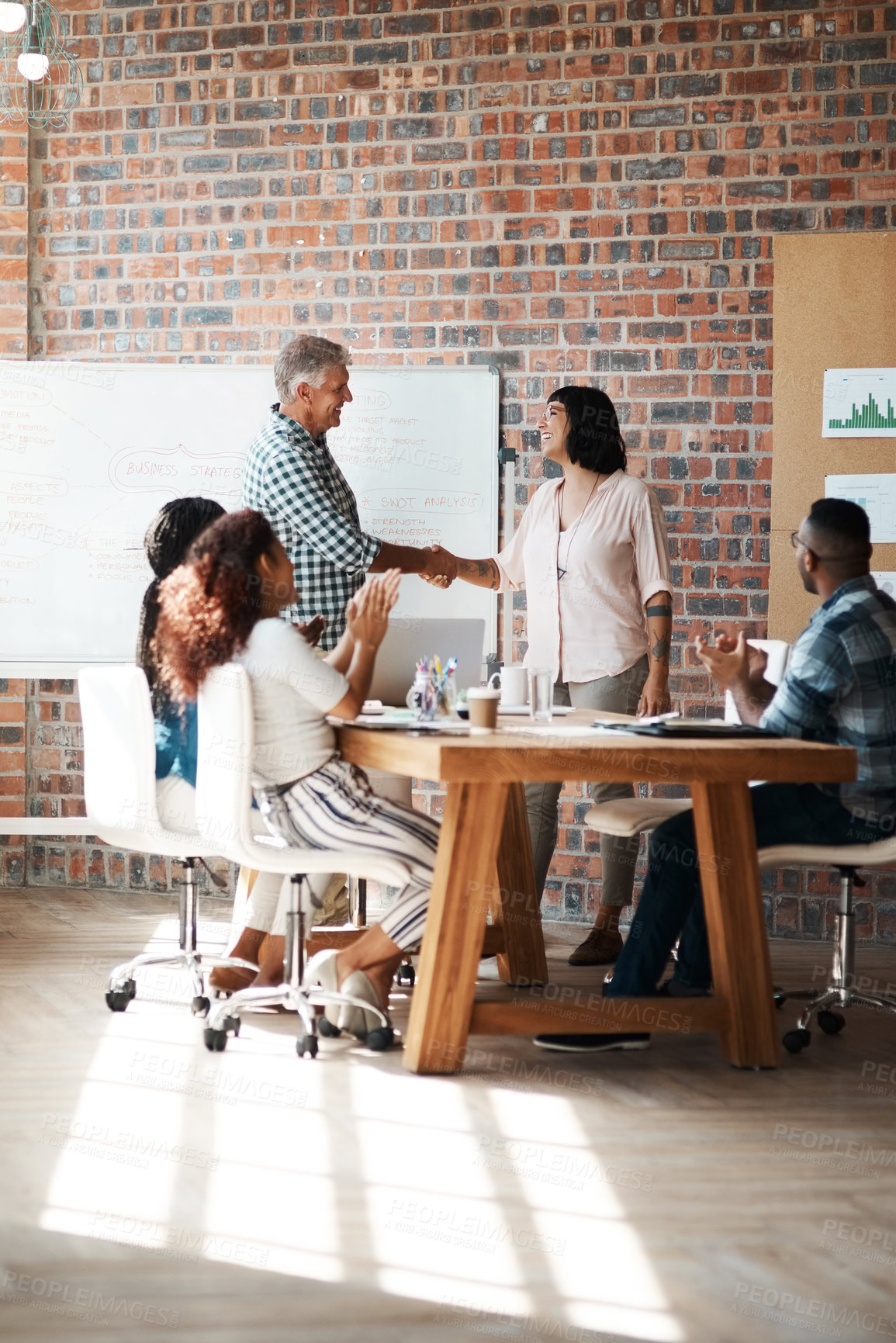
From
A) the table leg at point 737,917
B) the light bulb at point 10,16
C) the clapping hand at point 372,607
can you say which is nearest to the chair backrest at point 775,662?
the table leg at point 737,917

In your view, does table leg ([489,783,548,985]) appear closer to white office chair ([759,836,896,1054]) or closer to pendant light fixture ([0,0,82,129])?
white office chair ([759,836,896,1054])

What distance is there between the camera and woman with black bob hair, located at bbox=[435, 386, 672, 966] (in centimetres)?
422

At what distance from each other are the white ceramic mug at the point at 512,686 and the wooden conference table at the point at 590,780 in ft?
1.88

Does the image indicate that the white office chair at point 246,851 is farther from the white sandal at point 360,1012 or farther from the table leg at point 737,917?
the table leg at point 737,917

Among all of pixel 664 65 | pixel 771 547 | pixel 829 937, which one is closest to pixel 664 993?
pixel 829 937

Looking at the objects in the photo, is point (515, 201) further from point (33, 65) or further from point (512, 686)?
point (512, 686)

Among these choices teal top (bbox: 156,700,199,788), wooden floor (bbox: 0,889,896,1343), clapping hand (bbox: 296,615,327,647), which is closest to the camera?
wooden floor (bbox: 0,889,896,1343)

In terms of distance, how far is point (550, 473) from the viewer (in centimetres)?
486

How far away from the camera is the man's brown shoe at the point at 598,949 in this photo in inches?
165

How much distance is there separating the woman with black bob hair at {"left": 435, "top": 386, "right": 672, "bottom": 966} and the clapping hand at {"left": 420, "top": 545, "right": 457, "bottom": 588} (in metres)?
0.29

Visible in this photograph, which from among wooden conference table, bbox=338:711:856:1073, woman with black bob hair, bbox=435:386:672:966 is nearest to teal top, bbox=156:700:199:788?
wooden conference table, bbox=338:711:856:1073

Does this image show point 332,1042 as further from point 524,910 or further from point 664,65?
point 664,65

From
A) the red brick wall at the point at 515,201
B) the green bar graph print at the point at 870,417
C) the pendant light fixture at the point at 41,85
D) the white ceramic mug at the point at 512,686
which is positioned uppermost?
the pendant light fixture at the point at 41,85

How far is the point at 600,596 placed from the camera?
14.0 feet
